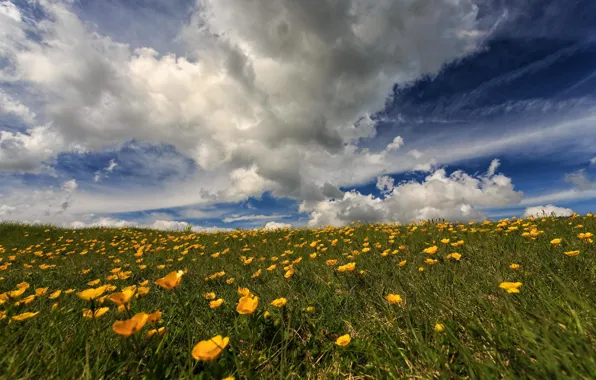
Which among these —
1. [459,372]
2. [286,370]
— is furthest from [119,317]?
[459,372]

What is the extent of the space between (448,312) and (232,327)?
6.26ft

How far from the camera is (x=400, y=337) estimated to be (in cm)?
224

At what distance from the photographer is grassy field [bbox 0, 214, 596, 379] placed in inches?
64.7

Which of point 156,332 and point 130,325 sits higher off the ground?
point 130,325

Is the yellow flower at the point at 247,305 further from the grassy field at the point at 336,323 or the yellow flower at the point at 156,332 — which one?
the yellow flower at the point at 156,332

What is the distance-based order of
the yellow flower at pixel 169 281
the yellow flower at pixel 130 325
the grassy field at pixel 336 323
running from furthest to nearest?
the yellow flower at pixel 169 281, the grassy field at pixel 336 323, the yellow flower at pixel 130 325

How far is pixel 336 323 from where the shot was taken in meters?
2.77

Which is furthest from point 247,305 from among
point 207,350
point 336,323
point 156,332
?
point 336,323

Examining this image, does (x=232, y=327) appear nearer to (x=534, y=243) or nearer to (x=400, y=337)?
(x=400, y=337)

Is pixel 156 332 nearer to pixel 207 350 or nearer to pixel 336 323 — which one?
pixel 207 350

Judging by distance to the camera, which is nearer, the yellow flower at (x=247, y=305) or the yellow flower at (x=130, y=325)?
the yellow flower at (x=130, y=325)

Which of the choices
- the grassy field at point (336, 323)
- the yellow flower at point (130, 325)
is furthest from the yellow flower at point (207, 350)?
the yellow flower at point (130, 325)

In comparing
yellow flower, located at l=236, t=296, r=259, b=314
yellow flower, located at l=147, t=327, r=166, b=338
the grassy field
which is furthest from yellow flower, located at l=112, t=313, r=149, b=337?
yellow flower, located at l=236, t=296, r=259, b=314

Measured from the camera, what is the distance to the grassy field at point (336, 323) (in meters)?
1.64
